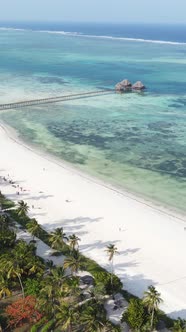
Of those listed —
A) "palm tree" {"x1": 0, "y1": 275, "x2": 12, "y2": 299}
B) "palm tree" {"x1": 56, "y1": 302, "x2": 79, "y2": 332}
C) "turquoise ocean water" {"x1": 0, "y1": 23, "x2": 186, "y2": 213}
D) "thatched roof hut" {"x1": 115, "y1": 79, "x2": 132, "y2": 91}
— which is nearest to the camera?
"palm tree" {"x1": 56, "y1": 302, "x2": 79, "y2": 332}

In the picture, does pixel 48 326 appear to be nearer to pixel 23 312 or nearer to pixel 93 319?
pixel 23 312

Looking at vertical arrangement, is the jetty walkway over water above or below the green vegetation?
above

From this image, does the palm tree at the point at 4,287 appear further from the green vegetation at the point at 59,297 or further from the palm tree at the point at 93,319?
the palm tree at the point at 93,319

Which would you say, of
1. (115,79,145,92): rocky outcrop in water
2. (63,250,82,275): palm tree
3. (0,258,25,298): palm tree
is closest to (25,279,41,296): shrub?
(0,258,25,298): palm tree

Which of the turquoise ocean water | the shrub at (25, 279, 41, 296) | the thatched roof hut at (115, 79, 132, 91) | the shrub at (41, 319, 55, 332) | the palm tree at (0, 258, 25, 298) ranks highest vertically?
the thatched roof hut at (115, 79, 132, 91)

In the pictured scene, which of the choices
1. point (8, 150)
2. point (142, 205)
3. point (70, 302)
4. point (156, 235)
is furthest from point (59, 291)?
point (8, 150)

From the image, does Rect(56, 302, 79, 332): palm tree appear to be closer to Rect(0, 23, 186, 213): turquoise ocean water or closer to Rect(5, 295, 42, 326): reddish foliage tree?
Rect(5, 295, 42, 326): reddish foliage tree

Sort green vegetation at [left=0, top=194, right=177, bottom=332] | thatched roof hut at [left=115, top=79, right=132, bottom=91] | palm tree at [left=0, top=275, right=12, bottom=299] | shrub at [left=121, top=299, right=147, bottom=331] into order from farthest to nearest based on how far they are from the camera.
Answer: thatched roof hut at [left=115, top=79, right=132, bottom=91] < palm tree at [left=0, top=275, right=12, bottom=299] < shrub at [left=121, top=299, right=147, bottom=331] < green vegetation at [left=0, top=194, right=177, bottom=332]
